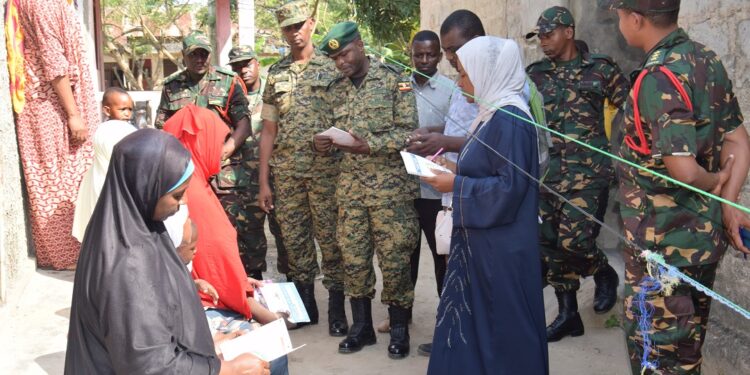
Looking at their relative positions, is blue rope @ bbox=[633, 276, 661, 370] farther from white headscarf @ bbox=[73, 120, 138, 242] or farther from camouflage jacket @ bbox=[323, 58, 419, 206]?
white headscarf @ bbox=[73, 120, 138, 242]

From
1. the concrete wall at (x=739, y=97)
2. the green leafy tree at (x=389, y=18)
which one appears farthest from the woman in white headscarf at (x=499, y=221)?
the green leafy tree at (x=389, y=18)

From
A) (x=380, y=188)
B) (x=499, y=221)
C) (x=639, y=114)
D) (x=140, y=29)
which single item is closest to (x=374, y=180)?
(x=380, y=188)

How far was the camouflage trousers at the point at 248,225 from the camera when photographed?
5.50 meters

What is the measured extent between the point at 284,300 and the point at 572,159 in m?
2.25

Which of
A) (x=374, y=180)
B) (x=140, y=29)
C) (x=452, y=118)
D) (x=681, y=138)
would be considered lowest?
(x=374, y=180)

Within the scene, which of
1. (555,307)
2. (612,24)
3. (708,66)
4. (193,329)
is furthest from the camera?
(612,24)

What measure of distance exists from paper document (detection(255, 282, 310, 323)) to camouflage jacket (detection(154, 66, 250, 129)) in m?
2.33

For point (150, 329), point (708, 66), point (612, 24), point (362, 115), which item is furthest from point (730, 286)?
point (150, 329)

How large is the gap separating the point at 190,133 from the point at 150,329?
6.43 ft

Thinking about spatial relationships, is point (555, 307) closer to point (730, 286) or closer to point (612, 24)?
point (730, 286)

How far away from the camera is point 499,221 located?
3.43m

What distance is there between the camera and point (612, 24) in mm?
5789

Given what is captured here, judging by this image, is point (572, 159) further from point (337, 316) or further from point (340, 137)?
point (337, 316)

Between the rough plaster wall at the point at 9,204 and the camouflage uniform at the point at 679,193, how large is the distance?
4.10m
